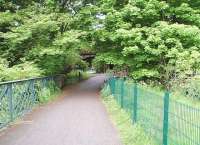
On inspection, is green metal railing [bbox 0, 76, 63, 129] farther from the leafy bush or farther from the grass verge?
the grass verge

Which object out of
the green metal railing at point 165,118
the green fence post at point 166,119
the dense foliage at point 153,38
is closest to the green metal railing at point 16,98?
the green metal railing at point 165,118

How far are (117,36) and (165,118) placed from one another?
16.3 meters

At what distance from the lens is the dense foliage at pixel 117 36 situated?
22.9 m

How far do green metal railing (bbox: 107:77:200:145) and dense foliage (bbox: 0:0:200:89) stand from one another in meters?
11.4

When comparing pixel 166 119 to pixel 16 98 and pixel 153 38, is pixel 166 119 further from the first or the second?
pixel 153 38

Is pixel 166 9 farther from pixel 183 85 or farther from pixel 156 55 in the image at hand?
pixel 183 85

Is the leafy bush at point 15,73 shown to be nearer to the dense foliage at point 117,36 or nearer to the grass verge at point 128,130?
the dense foliage at point 117,36

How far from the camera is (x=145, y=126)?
9.99m

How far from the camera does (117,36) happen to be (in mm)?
23766

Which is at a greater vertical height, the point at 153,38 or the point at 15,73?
the point at 153,38

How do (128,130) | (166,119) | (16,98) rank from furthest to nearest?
(16,98), (128,130), (166,119)

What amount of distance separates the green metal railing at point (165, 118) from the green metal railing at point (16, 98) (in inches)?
158

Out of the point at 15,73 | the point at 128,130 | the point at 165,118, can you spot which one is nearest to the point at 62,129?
the point at 128,130

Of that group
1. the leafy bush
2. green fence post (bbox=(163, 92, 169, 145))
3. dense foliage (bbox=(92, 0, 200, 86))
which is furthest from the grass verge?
dense foliage (bbox=(92, 0, 200, 86))
